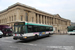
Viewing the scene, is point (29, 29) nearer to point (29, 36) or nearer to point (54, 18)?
point (29, 36)

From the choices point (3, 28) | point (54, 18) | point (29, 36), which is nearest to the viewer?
point (29, 36)

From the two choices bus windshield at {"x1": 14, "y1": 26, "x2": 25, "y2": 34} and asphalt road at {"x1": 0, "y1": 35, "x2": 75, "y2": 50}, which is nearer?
asphalt road at {"x1": 0, "y1": 35, "x2": 75, "y2": 50}

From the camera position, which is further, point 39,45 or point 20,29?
point 20,29

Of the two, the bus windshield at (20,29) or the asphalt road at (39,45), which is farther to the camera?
the bus windshield at (20,29)

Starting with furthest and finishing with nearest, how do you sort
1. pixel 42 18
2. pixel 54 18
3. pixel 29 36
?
pixel 54 18, pixel 42 18, pixel 29 36

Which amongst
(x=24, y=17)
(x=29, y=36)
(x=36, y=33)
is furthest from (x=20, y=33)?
(x=24, y=17)

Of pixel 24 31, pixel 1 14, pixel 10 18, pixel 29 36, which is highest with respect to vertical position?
pixel 1 14

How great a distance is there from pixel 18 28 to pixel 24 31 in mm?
1090

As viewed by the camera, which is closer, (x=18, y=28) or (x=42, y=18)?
(x=18, y=28)

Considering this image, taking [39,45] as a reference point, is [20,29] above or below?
above

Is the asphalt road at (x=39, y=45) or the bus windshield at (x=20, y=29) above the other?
the bus windshield at (x=20, y=29)

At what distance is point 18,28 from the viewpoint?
11.9 m

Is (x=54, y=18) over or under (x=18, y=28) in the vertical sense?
over

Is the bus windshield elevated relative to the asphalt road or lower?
elevated
